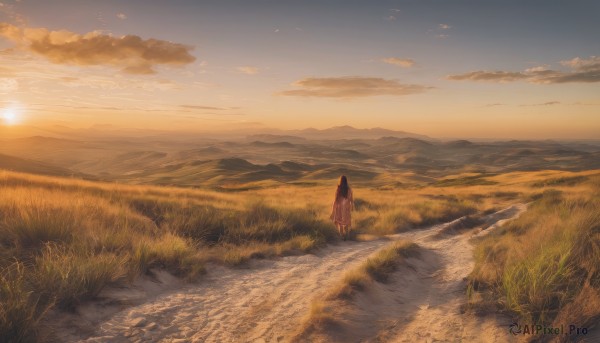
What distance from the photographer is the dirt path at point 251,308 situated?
5020 millimetres

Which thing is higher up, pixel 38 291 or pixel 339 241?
pixel 38 291

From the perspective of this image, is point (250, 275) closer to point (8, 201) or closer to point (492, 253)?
point (492, 253)

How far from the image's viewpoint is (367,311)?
19.0 ft

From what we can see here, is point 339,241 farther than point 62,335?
Yes

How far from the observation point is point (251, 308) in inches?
238

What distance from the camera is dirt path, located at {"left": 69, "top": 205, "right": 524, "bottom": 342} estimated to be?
5020mm

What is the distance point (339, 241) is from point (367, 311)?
754cm

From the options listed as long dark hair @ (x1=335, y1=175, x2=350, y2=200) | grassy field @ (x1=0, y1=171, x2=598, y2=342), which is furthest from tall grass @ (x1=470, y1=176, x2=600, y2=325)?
long dark hair @ (x1=335, y1=175, x2=350, y2=200)

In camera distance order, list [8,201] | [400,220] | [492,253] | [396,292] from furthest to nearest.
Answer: [400,220]
[8,201]
[492,253]
[396,292]

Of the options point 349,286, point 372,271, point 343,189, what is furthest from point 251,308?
point 343,189

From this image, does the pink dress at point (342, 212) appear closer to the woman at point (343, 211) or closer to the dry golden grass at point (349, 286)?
the woman at point (343, 211)

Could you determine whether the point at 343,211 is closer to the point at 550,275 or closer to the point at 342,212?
the point at 342,212

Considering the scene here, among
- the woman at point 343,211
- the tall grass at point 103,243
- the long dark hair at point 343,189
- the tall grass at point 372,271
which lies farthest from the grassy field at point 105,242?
the tall grass at point 372,271

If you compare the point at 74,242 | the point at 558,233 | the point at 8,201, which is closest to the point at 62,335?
the point at 74,242
